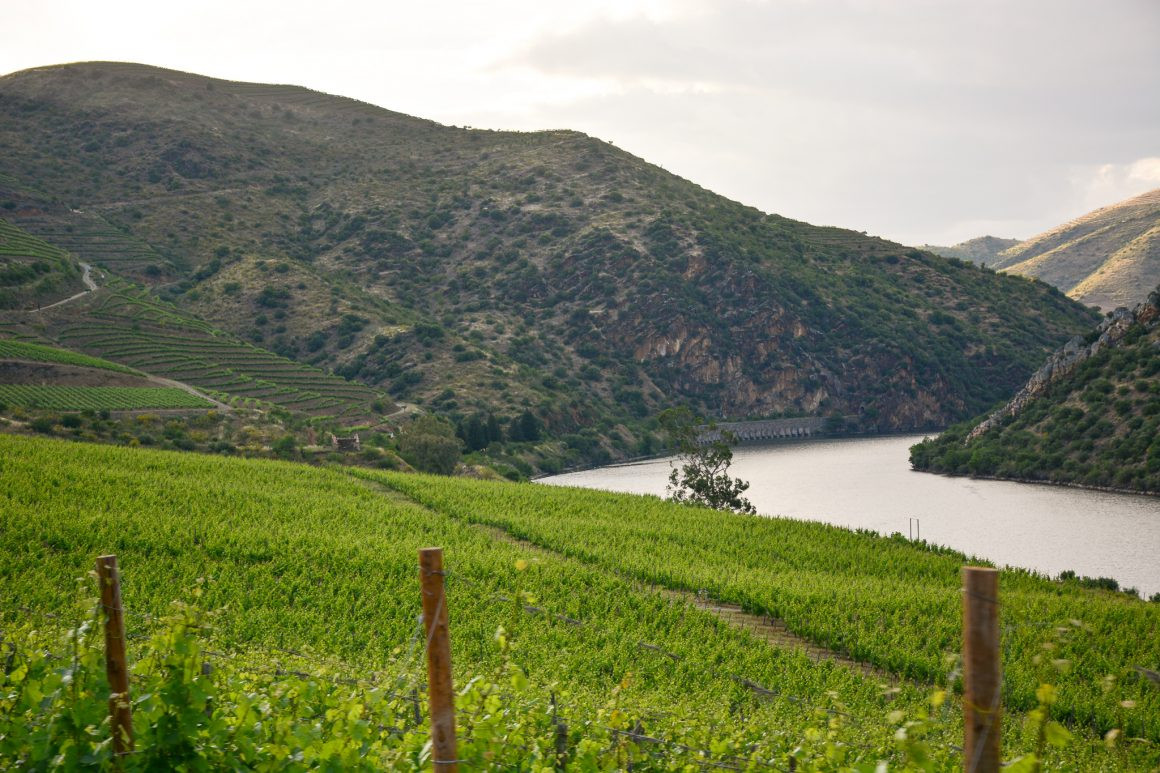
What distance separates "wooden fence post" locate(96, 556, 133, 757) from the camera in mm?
5836

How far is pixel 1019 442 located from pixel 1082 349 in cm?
976

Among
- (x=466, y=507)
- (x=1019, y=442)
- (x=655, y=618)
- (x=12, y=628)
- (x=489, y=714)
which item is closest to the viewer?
(x=489, y=714)

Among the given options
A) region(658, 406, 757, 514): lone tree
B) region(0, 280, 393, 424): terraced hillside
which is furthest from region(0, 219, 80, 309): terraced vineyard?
region(658, 406, 757, 514): lone tree

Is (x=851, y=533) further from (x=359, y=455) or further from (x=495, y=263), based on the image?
(x=495, y=263)

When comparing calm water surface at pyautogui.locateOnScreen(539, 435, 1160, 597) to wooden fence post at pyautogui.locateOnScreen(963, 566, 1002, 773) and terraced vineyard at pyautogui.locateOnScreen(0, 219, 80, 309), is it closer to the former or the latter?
wooden fence post at pyautogui.locateOnScreen(963, 566, 1002, 773)

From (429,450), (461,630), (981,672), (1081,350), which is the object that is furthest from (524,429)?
(981,672)

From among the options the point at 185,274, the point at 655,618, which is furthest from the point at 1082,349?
the point at 185,274

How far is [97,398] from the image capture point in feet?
180

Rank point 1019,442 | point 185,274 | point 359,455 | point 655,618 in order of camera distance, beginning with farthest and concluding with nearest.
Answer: point 185,274
point 1019,442
point 359,455
point 655,618

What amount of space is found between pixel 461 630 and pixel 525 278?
105m

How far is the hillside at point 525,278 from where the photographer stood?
311 feet

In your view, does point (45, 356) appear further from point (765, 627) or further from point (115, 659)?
point (115, 659)

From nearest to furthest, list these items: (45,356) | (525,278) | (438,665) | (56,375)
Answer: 1. (438,665)
2. (56,375)
3. (45,356)
4. (525,278)

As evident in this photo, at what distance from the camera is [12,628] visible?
37.5 ft
